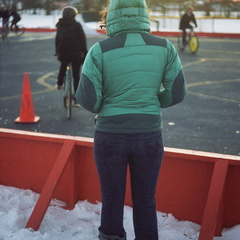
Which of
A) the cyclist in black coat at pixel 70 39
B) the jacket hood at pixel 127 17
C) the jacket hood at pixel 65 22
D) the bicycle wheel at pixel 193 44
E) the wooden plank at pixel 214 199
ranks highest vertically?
the jacket hood at pixel 127 17

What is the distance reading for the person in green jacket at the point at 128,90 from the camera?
271cm

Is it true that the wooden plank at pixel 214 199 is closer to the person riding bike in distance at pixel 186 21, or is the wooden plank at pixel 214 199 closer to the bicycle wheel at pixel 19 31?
the person riding bike in distance at pixel 186 21

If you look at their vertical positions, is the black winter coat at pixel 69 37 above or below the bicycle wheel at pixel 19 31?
above

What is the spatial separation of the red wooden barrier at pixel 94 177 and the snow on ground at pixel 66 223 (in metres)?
0.09

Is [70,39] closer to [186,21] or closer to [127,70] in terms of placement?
[127,70]

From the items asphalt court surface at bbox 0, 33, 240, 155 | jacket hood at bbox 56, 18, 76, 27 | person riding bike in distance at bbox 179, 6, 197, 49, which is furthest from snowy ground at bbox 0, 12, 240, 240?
person riding bike in distance at bbox 179, 6, 197, 49

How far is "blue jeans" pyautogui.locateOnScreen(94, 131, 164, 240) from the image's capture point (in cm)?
278

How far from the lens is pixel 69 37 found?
25.5 feet

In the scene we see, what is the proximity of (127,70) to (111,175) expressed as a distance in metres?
0.72

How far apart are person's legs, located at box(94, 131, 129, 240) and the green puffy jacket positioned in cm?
8

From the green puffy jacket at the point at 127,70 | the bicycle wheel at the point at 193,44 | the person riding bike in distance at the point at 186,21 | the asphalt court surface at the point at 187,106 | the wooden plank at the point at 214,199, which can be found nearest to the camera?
the green puffy jacket at the point at 127,70

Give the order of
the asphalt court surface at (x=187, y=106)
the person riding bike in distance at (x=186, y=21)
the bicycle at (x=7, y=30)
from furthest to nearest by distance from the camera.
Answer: the bicycle at (x=7, y=30) → the person riding bike in distance at (x=186, y=21) → the asphalt court surface at (x=187, y=106)

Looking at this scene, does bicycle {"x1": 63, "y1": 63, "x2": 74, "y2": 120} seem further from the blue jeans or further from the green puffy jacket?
the green puffy jacket

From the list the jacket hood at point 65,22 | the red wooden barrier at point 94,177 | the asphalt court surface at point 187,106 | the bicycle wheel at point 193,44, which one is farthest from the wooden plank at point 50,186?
the bicycle wheel at point 193,44
